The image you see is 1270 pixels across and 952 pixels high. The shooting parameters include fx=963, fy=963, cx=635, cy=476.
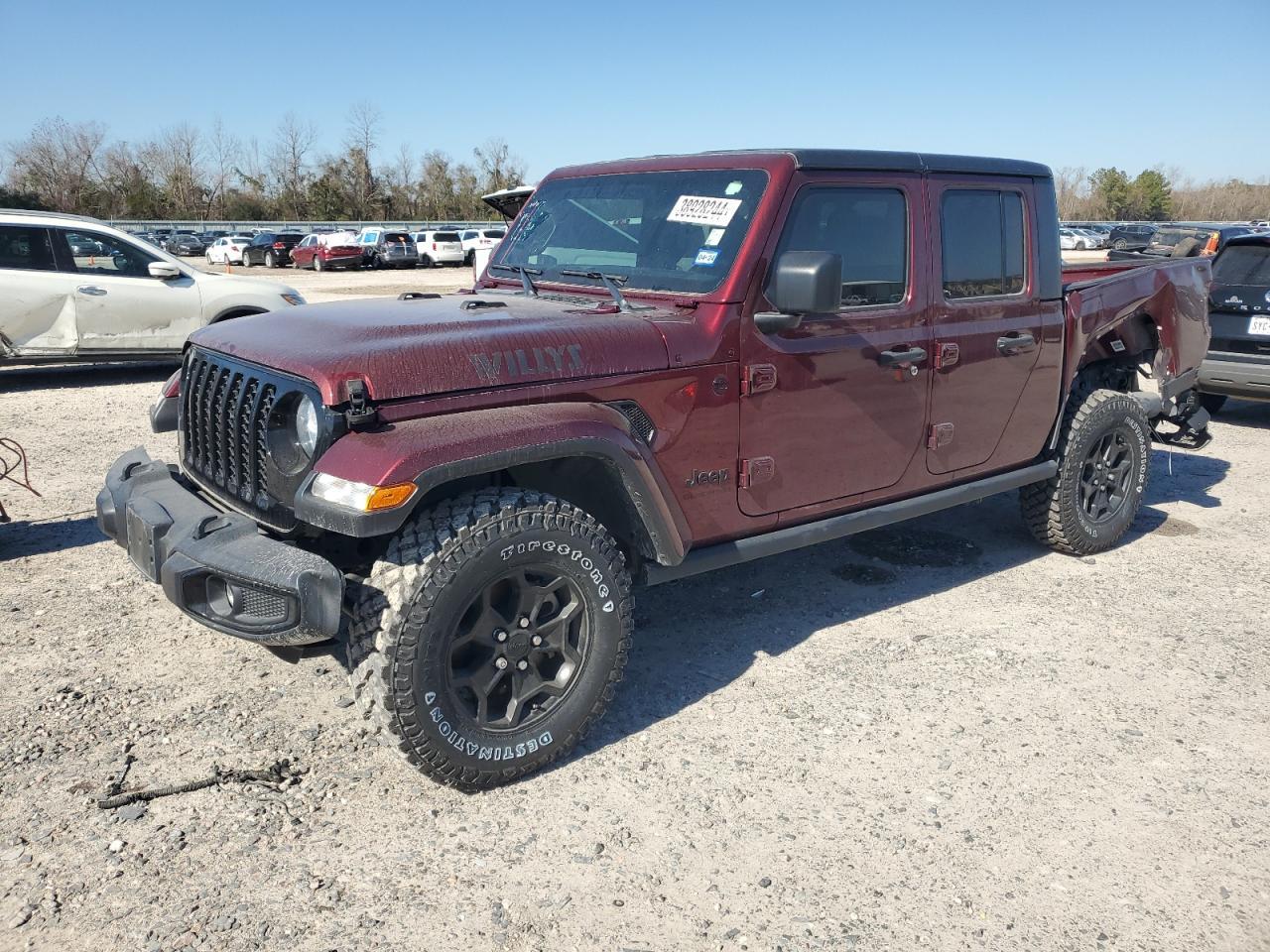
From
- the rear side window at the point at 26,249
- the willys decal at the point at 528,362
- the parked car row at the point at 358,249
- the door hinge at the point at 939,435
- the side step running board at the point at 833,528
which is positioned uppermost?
the parked car row at the point at 358,249

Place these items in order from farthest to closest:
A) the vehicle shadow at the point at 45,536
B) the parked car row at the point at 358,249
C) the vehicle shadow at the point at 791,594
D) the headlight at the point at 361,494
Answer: the parked car row at the point at 358,249
the vehicle shadow at the point at 45,536
the vehicle shadow at the point at 791,594
the headlight at the point at 361,494

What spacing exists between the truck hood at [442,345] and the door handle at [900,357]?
1.00 metres

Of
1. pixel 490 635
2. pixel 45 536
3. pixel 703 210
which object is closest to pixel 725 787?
pixel 490 635

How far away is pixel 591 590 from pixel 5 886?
5.97 feet

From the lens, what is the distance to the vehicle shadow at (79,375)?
33.9 ft

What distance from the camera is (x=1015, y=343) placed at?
4.48 meters

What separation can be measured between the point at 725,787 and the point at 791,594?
1.75 meters

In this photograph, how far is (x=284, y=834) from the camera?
2877 millimetres

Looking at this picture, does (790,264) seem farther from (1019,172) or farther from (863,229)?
(1019,172)

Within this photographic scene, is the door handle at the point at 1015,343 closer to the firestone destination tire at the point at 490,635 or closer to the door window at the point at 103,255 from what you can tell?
the firestone destination tire at the point at 490,635

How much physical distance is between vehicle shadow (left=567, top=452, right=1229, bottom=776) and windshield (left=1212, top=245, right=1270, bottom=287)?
297 cm

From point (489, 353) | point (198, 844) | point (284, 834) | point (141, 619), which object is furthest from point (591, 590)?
point (141, 619)

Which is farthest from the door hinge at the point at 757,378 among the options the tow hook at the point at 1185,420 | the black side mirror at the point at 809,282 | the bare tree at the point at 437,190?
the bare tree at the point at 437,190

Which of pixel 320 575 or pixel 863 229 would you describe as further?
pixel 863 229
